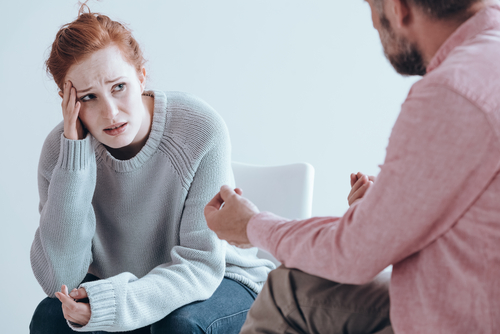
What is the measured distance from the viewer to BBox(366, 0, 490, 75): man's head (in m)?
0.73

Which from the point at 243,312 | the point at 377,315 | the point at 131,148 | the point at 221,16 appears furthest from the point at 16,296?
the point at 377,315

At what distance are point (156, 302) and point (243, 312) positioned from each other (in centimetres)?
24

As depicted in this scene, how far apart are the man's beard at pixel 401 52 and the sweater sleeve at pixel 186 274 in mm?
664

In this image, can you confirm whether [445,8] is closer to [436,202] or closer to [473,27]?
[473,27]

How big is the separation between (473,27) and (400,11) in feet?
0.38

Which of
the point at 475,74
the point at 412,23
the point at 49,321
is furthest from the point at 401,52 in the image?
the point at 49,321

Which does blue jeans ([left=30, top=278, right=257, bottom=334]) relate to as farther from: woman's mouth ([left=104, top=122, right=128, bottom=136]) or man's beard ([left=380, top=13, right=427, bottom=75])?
man's beard ([left=380, top=13, right=427, bottom=75])

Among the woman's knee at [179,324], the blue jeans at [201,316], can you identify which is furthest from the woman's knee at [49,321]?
the woman's knee at [179,324]

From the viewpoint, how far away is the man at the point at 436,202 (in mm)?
614

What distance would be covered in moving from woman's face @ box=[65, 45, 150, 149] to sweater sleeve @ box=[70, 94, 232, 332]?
17cm

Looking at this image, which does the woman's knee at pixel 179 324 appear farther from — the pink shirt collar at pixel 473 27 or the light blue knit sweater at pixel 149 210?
the pink shirt collar at pixel 473 27

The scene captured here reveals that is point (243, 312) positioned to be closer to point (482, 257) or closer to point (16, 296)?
point (482, 257)

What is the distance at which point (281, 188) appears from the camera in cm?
164

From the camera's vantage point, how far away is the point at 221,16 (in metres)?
2.41
